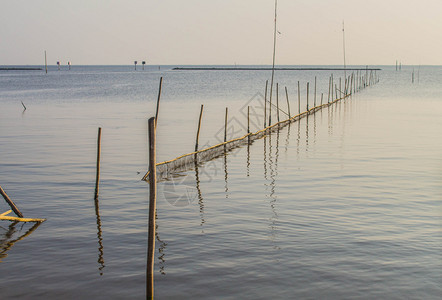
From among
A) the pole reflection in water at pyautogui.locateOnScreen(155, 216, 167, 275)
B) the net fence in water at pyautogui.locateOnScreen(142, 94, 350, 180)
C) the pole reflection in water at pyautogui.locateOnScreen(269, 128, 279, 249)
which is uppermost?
the net fence in water at pyautogui.locateOnScreen(142, 94, 350, 180)

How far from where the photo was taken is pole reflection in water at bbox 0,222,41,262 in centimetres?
901

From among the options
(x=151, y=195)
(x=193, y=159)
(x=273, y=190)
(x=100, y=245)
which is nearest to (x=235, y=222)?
(x=100, y=245)

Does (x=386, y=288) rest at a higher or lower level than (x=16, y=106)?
lower

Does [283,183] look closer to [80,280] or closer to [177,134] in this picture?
[80,280]

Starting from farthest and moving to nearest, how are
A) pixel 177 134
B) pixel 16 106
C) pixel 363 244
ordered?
pixel 16 106 < pixel 177 134 < pixel 363 244

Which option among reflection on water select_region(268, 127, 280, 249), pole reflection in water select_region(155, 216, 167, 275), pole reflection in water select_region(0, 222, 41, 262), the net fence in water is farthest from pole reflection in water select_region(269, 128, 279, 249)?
pole reflection in water select_region(0, 222, 41, 262)

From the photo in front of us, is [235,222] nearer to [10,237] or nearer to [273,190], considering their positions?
[273,190]

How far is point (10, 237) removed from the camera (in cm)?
972

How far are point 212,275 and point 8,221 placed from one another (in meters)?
5.16

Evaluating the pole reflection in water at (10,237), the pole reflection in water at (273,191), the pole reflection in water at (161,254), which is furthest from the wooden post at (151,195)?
the pole reflection in water at (10,237)

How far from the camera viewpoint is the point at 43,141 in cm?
2280

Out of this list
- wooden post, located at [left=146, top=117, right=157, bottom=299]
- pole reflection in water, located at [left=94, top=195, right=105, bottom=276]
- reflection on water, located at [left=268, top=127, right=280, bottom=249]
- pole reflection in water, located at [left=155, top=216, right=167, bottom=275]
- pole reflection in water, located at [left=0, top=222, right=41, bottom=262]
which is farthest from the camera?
reflection on water, located at [left=268, top=127, right=280, bottom=249]

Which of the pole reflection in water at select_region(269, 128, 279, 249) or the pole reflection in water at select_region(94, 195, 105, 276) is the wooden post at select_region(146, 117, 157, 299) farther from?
the pole reflection in water at select_region(269, 128, 279, 249)

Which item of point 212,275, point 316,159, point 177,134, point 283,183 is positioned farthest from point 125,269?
point 177,134
